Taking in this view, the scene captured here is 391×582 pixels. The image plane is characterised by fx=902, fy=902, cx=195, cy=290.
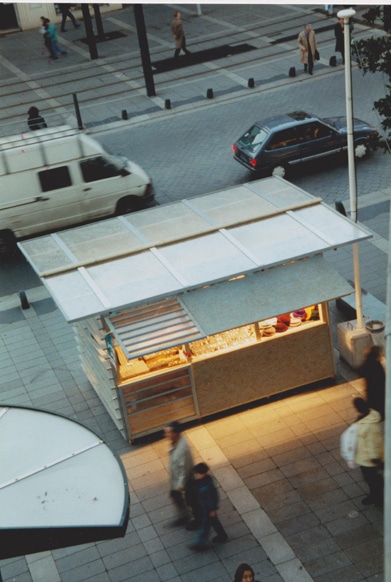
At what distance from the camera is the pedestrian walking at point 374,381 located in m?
10.7

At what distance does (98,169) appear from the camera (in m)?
19.6

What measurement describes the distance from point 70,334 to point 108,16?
23381 mm

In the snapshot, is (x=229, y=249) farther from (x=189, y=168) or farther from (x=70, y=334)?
(x=189, y=168)

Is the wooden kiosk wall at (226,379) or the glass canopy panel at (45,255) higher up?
the glass canopy panel at (45,255)

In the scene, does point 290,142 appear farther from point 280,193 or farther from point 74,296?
point 74,296

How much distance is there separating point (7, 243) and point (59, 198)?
58.2 inches

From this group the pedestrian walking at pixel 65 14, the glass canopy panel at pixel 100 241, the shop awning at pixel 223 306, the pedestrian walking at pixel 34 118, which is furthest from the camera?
the pedestrian walking at pixel 65 14

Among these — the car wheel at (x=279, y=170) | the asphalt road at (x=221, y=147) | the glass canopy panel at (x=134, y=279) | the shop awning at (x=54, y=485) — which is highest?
the shop awning at (x=54, y=485)

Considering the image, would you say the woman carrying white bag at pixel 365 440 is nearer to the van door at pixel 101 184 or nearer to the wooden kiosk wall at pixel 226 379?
the wooden kiosk wall at pixel 226 379

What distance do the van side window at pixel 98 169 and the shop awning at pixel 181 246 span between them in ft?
17.7

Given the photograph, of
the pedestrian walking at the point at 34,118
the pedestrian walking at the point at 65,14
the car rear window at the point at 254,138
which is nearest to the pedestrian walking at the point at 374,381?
the car rear window at the point at 254,138

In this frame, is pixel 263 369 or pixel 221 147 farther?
pixel 221 147

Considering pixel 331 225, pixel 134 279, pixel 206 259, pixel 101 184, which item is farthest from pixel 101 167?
pixel 331 225

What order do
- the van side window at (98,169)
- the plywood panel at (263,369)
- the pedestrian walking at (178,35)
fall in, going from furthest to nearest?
the pedestrian walking at (178,35) < the van side window at (98,169) < the plywood panel at (263,369)
